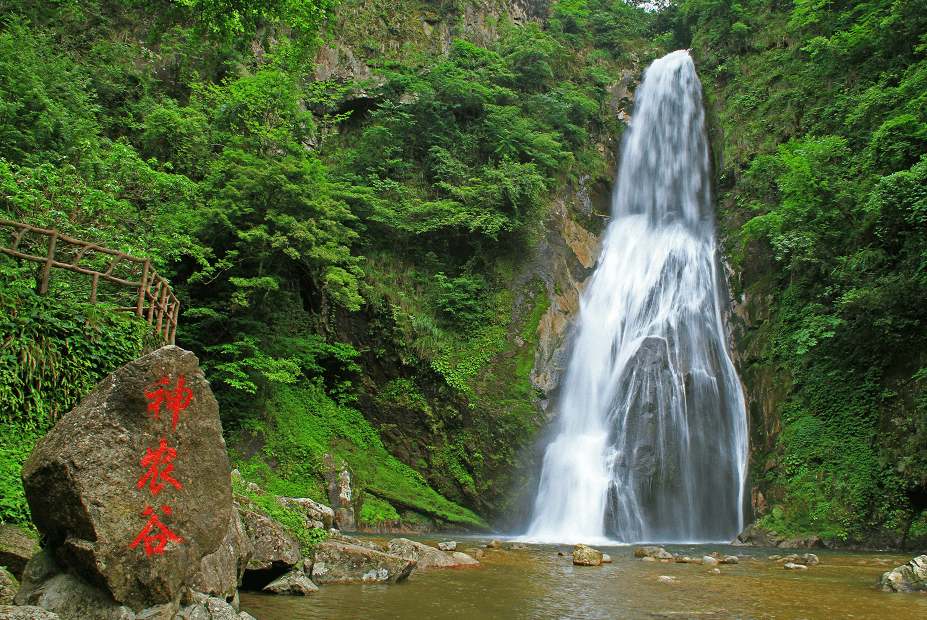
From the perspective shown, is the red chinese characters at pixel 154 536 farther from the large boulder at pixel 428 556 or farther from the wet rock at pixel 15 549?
the large boulder at pixel 428 556

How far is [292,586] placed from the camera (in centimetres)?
543

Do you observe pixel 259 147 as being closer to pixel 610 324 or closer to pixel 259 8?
pixel 259 8

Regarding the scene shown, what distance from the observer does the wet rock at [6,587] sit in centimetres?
349

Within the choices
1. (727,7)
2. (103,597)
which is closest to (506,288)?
(103,597)

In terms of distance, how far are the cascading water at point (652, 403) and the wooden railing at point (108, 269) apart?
27.7 ft

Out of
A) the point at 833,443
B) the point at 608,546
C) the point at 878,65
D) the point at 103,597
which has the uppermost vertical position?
the point at 878,65

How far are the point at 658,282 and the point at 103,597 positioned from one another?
610 inches

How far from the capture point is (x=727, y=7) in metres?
22.1

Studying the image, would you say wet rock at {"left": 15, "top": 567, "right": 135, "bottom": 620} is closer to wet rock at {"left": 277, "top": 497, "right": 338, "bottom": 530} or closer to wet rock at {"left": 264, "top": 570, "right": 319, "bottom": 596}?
wet rock at {"left": 264, "top": 570, "right": 319, "bottom": 596}

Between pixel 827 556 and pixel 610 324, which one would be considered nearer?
pixel 827 556

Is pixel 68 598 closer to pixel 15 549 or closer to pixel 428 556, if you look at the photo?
pixel 15 549

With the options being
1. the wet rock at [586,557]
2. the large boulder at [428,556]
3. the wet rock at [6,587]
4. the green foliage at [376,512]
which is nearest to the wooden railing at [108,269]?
the wet rock at [6,587]

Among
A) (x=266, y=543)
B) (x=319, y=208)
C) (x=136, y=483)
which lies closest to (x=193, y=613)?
(x=136, y=483)

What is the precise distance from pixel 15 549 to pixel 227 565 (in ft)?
5.15
